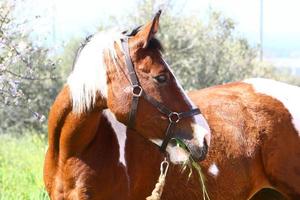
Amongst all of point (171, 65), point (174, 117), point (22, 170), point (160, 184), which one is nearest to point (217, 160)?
point (160, 184)

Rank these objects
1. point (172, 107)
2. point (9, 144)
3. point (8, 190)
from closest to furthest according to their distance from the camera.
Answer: point (172, 107)
point (8, 190)
point (9, 144)

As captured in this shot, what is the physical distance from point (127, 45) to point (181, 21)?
1099 cm

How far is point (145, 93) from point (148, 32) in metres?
0.35

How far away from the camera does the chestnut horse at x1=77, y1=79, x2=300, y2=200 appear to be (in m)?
4.17

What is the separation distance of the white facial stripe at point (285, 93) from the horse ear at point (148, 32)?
1492mm

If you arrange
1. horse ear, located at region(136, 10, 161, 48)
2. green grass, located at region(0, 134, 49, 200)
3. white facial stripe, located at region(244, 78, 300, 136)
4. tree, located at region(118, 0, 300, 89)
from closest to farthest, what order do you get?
horse ear, located at region(136, 10, 161, 48), white facial stripe, located at region(244, 78, 300, 136), green grass, located at region(0, 134, 49, 200), tree, located at region(118, 0, 300, 89)

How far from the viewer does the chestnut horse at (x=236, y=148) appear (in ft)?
13.7

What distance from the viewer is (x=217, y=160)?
4.61m

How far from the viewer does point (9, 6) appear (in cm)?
574

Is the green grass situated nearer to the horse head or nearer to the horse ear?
the horse head

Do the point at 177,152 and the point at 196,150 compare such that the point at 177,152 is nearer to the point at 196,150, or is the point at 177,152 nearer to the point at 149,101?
the point at 196,150

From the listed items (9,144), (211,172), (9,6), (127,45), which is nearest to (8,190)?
(9,6)

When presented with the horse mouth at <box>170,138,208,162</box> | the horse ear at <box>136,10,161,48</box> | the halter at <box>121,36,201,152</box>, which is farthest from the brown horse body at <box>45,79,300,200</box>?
the horse ear at <box>136,10,161,48</box>

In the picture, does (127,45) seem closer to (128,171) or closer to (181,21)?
(128,171)
